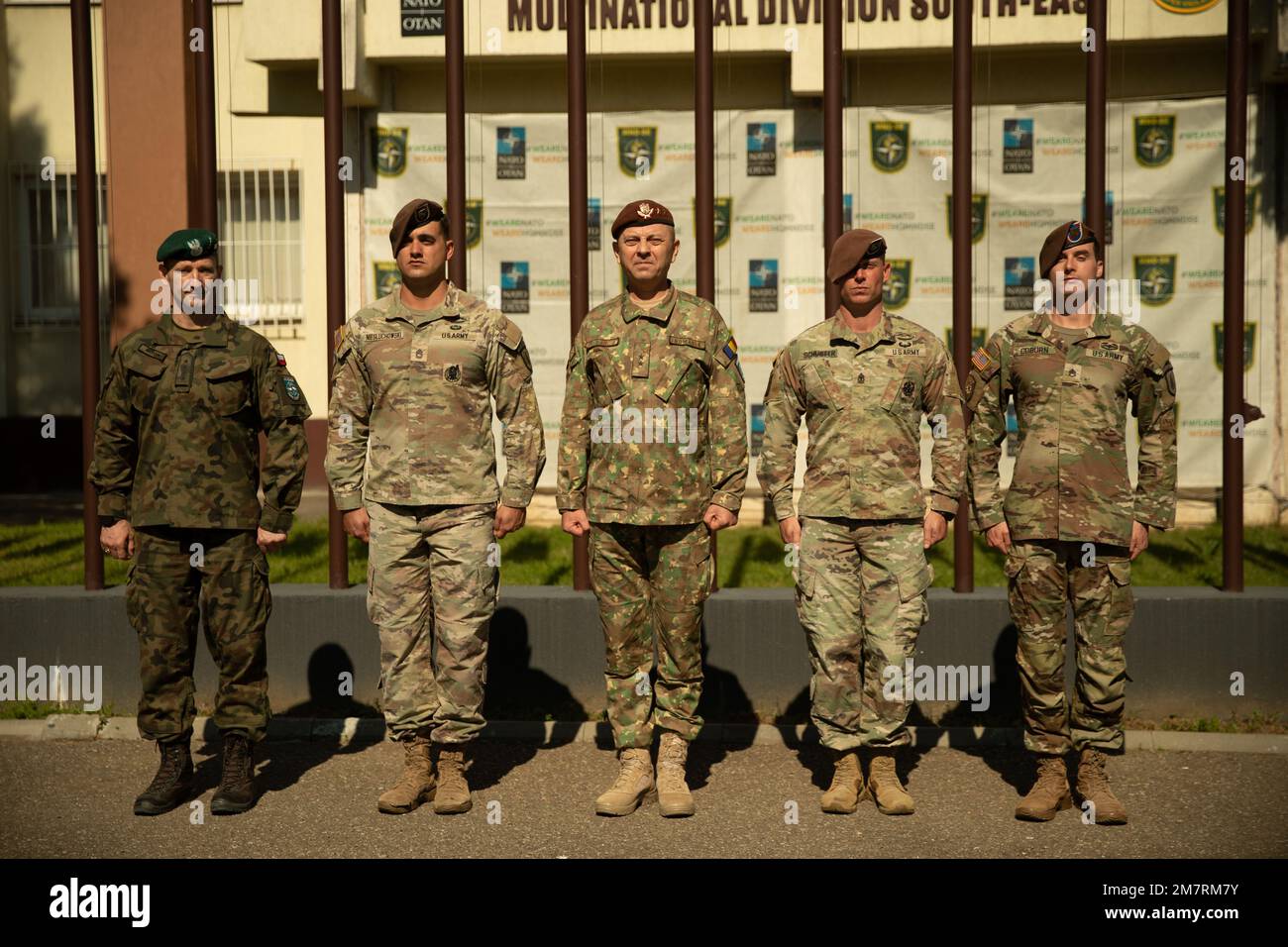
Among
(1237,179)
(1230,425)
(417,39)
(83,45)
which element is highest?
(417,39)

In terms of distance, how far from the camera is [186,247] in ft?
17.1

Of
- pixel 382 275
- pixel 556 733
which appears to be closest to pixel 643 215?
pixel 556 733

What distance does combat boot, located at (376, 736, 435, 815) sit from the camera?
5172 millimetres

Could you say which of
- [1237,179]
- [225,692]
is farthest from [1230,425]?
[225,692]

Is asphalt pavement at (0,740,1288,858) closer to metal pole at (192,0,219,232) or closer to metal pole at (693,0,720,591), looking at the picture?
metal pole at (693,0,720,591)

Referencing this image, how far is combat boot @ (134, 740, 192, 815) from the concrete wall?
3.68ft

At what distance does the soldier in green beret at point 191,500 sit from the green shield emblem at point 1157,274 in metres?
7.45

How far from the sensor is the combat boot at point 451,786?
5.18 meters

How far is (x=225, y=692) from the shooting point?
17.6 feet

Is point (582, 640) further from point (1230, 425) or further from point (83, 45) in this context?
point (83, 45)

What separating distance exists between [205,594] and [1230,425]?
14.3 ft

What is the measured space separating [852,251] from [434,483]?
1736 mm

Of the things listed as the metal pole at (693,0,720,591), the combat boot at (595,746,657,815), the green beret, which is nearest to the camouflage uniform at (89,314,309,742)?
the green beret

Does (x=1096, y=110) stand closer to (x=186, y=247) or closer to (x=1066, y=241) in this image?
(x=1066, y=241)
